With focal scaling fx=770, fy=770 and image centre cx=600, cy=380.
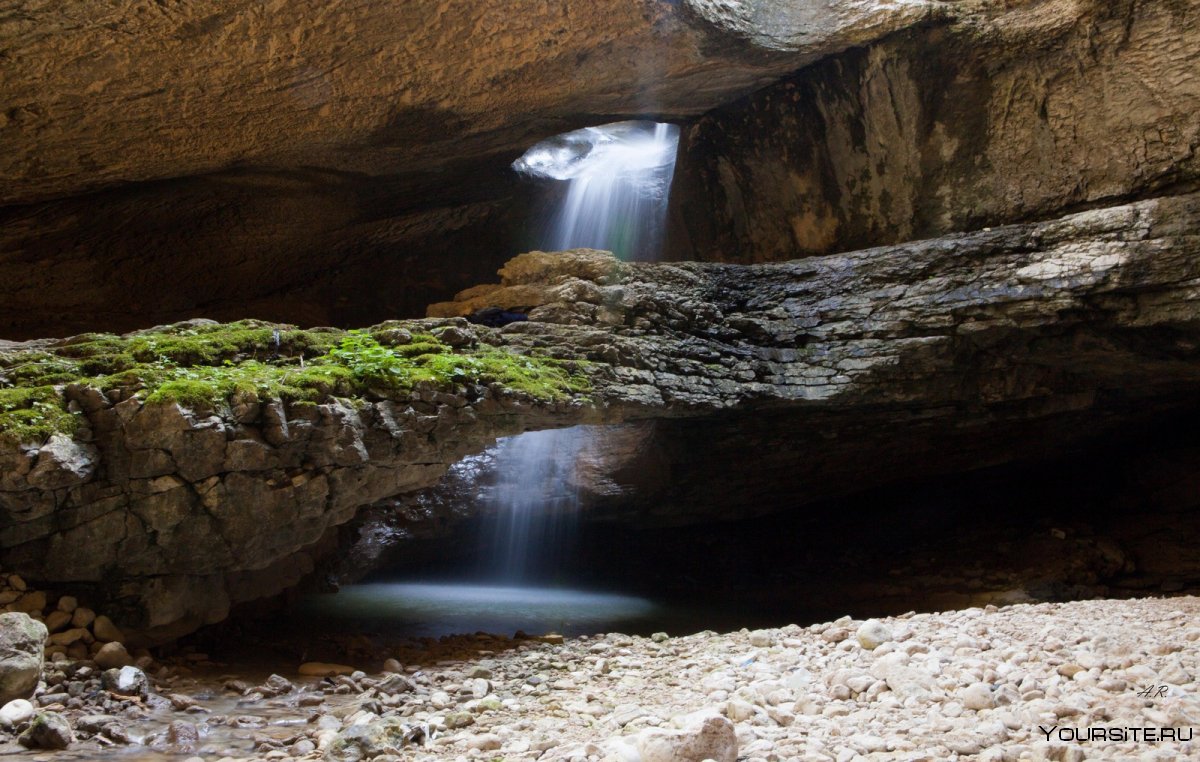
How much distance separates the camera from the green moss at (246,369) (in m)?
5.68

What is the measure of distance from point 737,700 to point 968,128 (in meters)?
8.47

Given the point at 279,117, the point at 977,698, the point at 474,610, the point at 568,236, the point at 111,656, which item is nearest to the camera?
the point at 977,698

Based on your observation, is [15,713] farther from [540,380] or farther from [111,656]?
[540,380]

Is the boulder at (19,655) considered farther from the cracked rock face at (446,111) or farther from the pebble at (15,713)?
the cracked rock face at (446,111)

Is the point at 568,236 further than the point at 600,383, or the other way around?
the point at 568,236

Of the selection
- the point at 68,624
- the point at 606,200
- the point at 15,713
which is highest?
the point at 606,200

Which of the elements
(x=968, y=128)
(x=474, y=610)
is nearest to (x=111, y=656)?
(x=474, y=610)

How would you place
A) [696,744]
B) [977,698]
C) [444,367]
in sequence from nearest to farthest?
1. [696,744]
2. [977,698]
3. [444,367]

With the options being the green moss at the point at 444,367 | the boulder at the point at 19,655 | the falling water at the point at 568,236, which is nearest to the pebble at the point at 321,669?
the boulder at the point at 19,655

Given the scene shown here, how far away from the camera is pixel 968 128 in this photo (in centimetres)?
959

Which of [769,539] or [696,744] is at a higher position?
[769,539]

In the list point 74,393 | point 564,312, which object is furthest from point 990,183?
point 74,393

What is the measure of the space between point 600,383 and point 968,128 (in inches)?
230

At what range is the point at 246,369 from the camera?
6.37 meters
